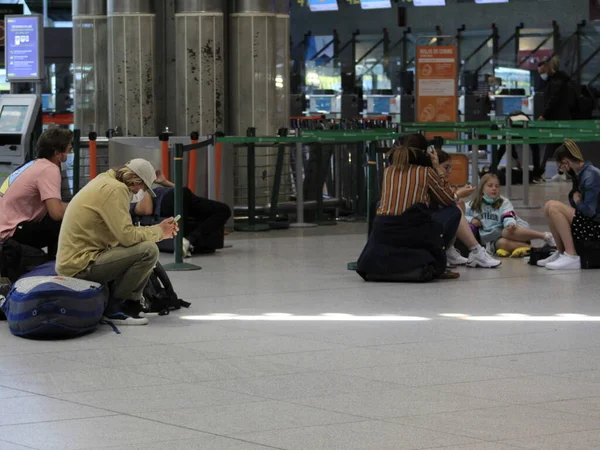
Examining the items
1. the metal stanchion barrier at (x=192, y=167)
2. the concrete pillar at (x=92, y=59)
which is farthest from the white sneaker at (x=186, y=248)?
the concrete pillar at (x=92, y=59)

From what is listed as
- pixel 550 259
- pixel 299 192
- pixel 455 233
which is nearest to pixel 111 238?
pixel 455 233

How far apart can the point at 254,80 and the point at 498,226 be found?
4316mm

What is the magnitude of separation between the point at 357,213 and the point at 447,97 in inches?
185

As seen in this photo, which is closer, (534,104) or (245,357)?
(245,357)

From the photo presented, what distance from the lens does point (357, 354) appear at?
6836mm

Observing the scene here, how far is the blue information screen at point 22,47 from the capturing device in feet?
56.5

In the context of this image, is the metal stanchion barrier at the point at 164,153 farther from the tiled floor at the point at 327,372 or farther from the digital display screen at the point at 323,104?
the digital display screen at the point at 323,104

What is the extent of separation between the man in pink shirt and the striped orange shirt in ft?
8.01

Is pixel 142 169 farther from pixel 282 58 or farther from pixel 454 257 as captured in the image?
pixel 282 58

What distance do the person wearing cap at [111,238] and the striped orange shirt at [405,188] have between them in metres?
2.32

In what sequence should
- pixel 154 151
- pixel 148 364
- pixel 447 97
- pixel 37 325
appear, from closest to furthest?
pixel 148 364 → pixel 37 325 → pixel 154 151 → pixel 447 97

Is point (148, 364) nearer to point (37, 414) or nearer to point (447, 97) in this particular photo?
point (37, 414)

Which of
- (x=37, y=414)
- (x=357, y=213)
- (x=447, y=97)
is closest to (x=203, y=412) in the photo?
(x=37, y=414)

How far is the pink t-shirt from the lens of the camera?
27.8ft
